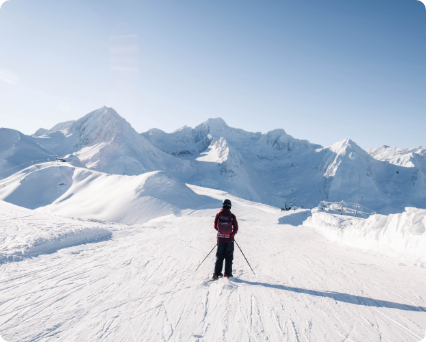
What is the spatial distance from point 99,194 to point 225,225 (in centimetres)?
2894

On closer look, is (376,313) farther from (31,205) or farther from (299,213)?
(31,205)

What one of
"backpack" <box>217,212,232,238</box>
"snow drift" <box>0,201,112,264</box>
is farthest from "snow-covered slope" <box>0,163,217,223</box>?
"backpack" <box>217,212,232,238</box>

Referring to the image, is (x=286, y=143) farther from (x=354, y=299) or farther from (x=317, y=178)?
(x=354, y=299)

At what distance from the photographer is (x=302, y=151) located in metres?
178

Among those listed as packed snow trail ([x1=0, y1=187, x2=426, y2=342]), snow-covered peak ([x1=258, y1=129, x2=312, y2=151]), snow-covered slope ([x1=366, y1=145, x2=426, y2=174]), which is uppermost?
snow-covered peak ([x1=258, y1=129, x2=312, y2=151])

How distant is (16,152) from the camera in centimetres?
7531

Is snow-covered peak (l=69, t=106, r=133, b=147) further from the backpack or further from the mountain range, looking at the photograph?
the backpack

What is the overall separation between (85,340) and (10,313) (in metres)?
1.71

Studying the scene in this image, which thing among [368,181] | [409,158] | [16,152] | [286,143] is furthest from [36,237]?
[286,143]

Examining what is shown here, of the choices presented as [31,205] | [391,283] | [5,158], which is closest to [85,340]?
[391,283]

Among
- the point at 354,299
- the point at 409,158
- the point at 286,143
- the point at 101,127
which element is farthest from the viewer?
the point at 286,143

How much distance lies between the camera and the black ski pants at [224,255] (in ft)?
18.2

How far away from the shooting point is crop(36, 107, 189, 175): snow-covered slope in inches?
3340

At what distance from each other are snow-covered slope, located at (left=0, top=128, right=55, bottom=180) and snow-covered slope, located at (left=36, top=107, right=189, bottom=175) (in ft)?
33.4
